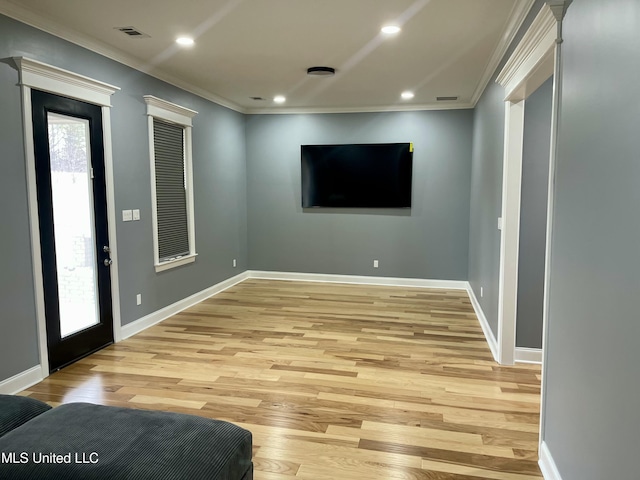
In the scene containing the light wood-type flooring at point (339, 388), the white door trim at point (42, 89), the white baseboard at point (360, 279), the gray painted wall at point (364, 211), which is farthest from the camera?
the white baseboard at point (360, 279)

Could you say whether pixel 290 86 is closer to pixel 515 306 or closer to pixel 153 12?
pixel 153 12


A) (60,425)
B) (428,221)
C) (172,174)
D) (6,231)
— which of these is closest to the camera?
(60,425)

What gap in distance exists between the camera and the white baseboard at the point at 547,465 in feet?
6.97

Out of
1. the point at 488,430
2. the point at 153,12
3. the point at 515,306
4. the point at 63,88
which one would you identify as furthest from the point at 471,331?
the point at 63,88

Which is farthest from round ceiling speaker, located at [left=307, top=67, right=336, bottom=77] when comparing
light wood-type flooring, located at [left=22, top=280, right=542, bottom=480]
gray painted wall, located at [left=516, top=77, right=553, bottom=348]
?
Answer: light wood-type flooring, located at [left=22, top=280, right=542, bottom=480]

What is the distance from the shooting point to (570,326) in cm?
194

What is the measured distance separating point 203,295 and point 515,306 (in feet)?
12.7

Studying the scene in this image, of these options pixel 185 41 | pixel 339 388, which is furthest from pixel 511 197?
pixel 185 41

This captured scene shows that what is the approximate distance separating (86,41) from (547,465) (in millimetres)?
4411

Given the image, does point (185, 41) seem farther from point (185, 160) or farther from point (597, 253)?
point (597, 253)

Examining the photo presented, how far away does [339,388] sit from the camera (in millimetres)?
3309

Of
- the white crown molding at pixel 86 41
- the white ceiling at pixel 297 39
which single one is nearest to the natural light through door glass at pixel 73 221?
the white crown molding at pixel 86 41

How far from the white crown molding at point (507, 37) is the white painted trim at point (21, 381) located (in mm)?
4272

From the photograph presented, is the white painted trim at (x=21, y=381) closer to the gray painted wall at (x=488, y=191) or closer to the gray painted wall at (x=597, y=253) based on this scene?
the gray painted wall at (x=597, y=253)
